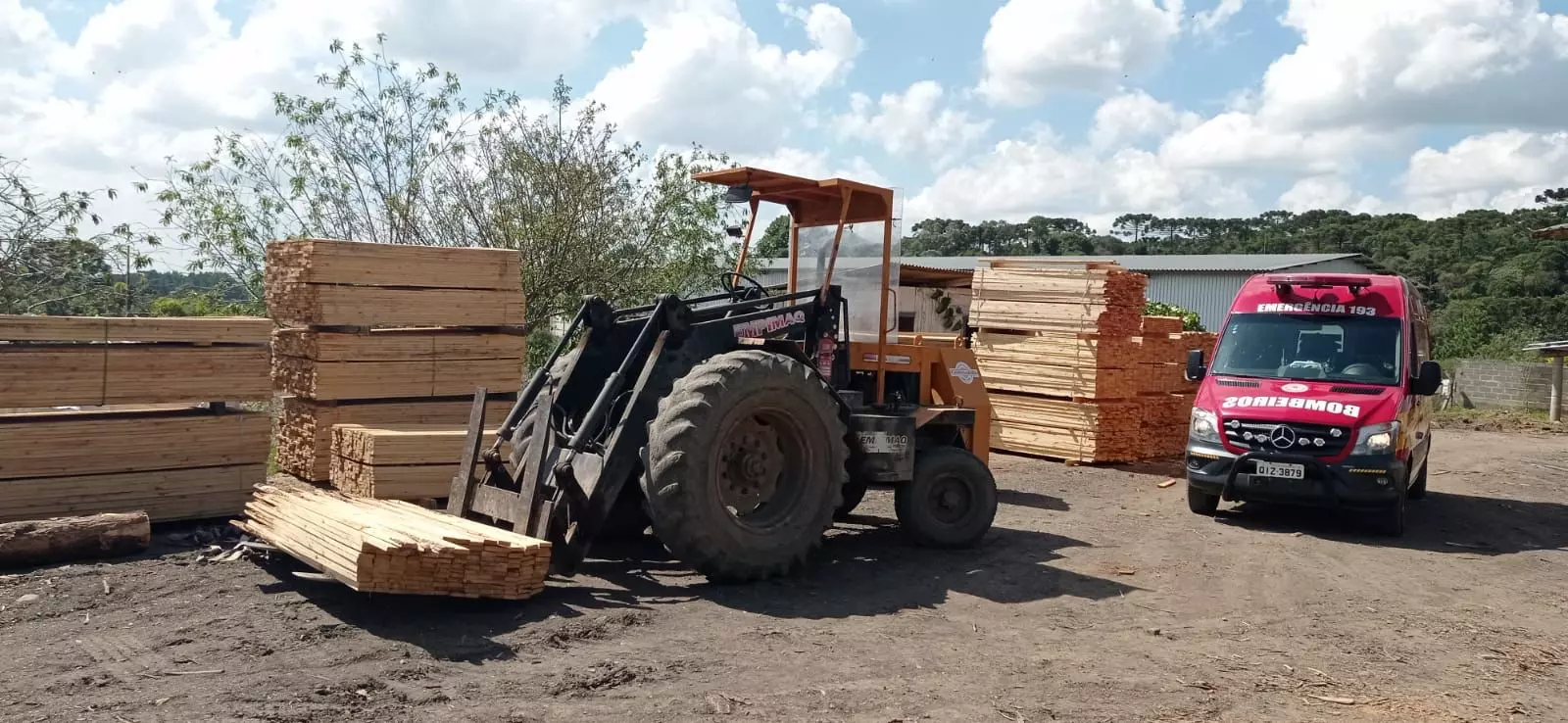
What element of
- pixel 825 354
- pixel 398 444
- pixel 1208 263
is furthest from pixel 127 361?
pixel 1208 263

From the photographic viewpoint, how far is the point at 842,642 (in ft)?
20.2

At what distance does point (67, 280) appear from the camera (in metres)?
12.2

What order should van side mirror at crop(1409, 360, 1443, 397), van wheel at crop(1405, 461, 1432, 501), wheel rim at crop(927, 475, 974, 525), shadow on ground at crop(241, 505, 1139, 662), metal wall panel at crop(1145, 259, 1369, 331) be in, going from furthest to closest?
1. metal wall panel at crop(1145, 259, 1369, 331)
2. van wheel at crop(1405, 461, 1432, 501)
3. van side mirror at crop(1409, 360, 1443, 397)
4. wheel rim at crop(927, 475, 974, 525)
5. shadow on ground at crop(241, 505, 1139, 662)

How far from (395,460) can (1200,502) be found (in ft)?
24.1

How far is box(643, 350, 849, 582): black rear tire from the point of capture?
679cm

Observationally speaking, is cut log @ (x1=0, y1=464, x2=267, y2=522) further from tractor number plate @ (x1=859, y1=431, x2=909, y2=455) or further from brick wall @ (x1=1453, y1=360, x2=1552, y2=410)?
brick wall @ (x1=1453, y1=360, x2=1552, y2=410)

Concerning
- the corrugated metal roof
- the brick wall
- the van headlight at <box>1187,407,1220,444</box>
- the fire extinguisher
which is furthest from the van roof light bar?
the corrugated metal roof

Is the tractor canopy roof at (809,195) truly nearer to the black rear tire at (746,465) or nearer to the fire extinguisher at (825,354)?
the fire extinguisher at (825,354)

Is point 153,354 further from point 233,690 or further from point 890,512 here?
point 890,512

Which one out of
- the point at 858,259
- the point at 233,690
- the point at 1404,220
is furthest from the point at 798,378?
the point at 1404,220

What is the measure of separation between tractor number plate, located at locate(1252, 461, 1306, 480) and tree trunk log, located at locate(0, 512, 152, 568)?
8.78 meters

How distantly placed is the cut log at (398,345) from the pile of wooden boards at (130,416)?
0.39 m

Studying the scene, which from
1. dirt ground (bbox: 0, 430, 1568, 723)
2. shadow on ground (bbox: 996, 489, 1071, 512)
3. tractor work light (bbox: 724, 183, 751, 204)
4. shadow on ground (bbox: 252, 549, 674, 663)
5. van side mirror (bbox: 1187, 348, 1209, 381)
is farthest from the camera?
shadow on ground (bbox: 996, 489, 1071, 512)

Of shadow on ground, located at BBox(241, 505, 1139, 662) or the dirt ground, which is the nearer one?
the dirt ground
